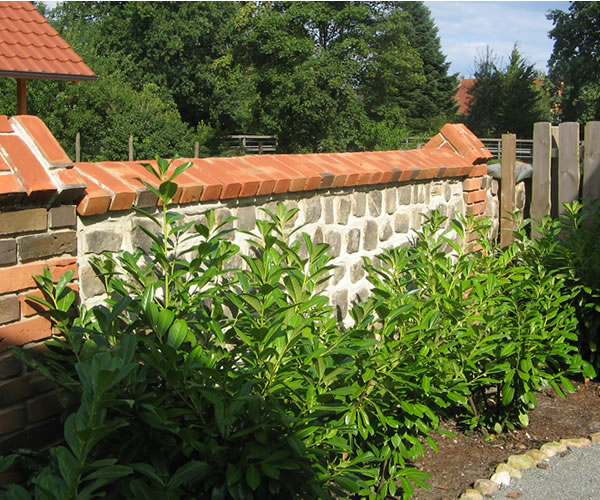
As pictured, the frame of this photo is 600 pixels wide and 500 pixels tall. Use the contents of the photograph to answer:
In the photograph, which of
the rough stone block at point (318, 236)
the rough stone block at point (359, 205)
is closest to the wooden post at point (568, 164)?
the rough stone block at point (359, 205)

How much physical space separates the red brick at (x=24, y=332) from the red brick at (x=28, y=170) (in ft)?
1.35

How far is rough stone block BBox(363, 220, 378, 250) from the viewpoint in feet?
13.7

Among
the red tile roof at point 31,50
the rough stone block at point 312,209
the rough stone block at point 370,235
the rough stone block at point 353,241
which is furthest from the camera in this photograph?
the red tile roof at point 31,50

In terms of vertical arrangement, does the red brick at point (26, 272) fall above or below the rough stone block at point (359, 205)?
below

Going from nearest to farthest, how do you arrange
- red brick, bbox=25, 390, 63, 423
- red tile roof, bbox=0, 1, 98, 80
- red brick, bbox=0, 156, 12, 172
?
red brick, bbox=0, 156, 12, 172
red brick, bbox=25, 390, 63, 423
red tile roof, bbox=0, 1, 98, 80

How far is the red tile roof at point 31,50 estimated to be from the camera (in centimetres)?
952

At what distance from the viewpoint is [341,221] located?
13.0 feet

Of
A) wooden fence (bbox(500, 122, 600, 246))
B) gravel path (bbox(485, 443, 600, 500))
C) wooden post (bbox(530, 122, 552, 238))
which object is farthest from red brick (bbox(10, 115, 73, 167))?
wooden post (bbox(530, 122, 552, 238))

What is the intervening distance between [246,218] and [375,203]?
122cm

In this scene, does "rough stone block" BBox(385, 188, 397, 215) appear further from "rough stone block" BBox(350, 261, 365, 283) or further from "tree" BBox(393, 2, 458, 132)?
"tree" BBox(393, 2, 458, 132)

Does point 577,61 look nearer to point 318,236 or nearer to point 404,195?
point 404,195

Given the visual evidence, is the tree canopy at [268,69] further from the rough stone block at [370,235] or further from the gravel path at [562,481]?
the gravel path at [562,481]

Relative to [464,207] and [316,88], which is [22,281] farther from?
[316,88]

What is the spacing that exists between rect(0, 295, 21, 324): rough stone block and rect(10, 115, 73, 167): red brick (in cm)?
46
